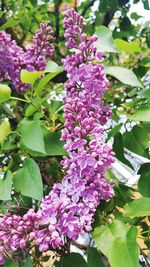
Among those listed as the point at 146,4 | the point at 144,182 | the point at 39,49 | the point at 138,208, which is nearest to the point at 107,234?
the point at 138,208

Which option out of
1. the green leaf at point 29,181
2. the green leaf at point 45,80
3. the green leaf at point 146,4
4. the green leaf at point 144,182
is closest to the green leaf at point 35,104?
the green leaf at point 45,80

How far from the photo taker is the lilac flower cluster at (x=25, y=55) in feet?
3.46

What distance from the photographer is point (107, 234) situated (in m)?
0.67

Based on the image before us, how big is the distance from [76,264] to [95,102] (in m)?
0.30

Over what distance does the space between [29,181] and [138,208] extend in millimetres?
188

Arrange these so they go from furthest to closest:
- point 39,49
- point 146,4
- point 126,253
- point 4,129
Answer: point 146,4, point 39,49, point 4,129, point 126,253

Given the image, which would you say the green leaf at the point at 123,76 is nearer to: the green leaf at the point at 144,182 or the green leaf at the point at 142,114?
the green leaf at the point at 142,114

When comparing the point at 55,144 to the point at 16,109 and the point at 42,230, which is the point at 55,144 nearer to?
the point at 42,230

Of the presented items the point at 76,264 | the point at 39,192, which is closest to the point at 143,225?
the point at 76,264

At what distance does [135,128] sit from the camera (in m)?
0.83

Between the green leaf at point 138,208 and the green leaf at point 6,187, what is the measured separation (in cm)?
19

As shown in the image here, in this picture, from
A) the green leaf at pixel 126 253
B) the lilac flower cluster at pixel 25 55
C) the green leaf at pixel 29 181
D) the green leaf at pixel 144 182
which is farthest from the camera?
the lilac flower cluster at pixel 25 55

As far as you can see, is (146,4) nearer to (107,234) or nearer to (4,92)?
(4,92)

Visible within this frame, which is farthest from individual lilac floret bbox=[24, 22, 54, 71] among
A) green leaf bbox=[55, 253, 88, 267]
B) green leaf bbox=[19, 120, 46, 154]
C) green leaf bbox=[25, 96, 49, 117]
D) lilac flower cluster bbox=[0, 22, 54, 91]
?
green leaf bbox=[55, 253, 88, 267]
